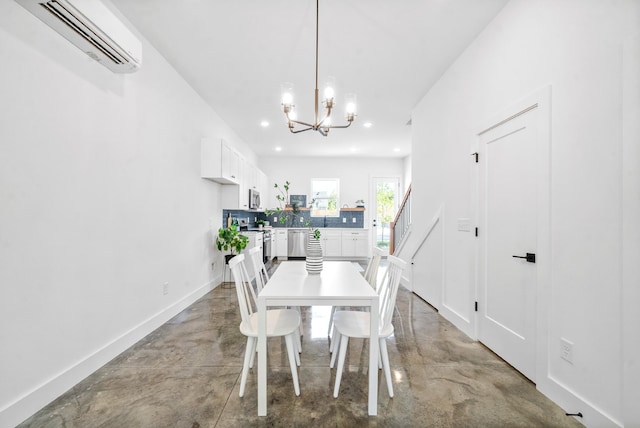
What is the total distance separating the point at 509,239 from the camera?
2.27 meters

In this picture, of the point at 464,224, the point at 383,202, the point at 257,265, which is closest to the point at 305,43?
the point at 257,265

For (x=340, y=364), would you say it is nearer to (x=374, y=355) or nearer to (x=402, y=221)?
(x=374, y=355)

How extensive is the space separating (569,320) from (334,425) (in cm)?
151

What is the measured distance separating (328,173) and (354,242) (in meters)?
2.10

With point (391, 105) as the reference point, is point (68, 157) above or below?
below

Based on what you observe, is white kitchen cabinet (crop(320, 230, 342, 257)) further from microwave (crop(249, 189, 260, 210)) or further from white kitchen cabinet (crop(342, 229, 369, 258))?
microwave (crop(249, 189, 260, 210))

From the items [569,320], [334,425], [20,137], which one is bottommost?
[334,425]

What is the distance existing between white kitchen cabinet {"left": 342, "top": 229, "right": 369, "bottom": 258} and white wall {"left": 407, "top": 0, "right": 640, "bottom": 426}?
5504 millimetres

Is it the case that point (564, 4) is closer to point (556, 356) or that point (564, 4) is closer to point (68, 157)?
point (556, 356)

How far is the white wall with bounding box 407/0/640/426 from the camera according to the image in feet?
4.55

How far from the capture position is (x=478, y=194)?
2691 millimetres

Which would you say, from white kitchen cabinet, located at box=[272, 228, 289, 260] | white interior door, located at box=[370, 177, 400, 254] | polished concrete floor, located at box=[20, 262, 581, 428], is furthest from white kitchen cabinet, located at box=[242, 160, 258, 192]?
white interior door, located at box=[370, 177, 400, 254]

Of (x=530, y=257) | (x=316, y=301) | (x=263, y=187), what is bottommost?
(x=316, y=301)

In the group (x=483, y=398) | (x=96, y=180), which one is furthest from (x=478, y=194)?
(x=96, y=180)
